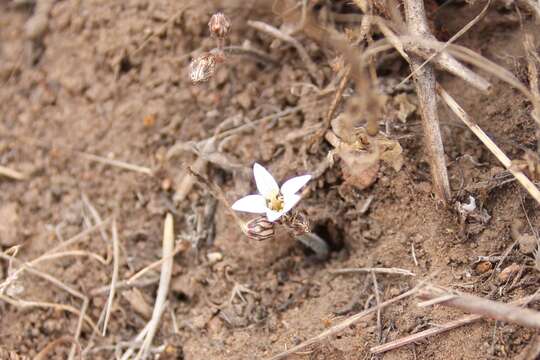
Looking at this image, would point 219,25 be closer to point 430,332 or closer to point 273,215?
point 273,215

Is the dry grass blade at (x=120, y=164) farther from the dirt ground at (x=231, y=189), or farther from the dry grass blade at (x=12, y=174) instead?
the dry grass blade at (x=12, y=174)

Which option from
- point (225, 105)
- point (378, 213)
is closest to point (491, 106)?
point (378, 213)

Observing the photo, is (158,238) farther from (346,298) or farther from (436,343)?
(436,343)

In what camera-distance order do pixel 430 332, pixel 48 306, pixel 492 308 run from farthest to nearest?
1. pixel 48 306
2. pixel 430 332
3. pixel 492 308

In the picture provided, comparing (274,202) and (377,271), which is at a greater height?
(274,202)

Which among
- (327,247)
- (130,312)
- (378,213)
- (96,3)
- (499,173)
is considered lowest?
(130,312)

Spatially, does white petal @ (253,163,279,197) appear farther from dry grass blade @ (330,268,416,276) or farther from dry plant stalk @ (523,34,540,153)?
dry plant stalk @ (523,34,540,153)

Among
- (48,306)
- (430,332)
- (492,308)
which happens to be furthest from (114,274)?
(492,308)

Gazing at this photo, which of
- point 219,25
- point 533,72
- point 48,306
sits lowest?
point 48,306
